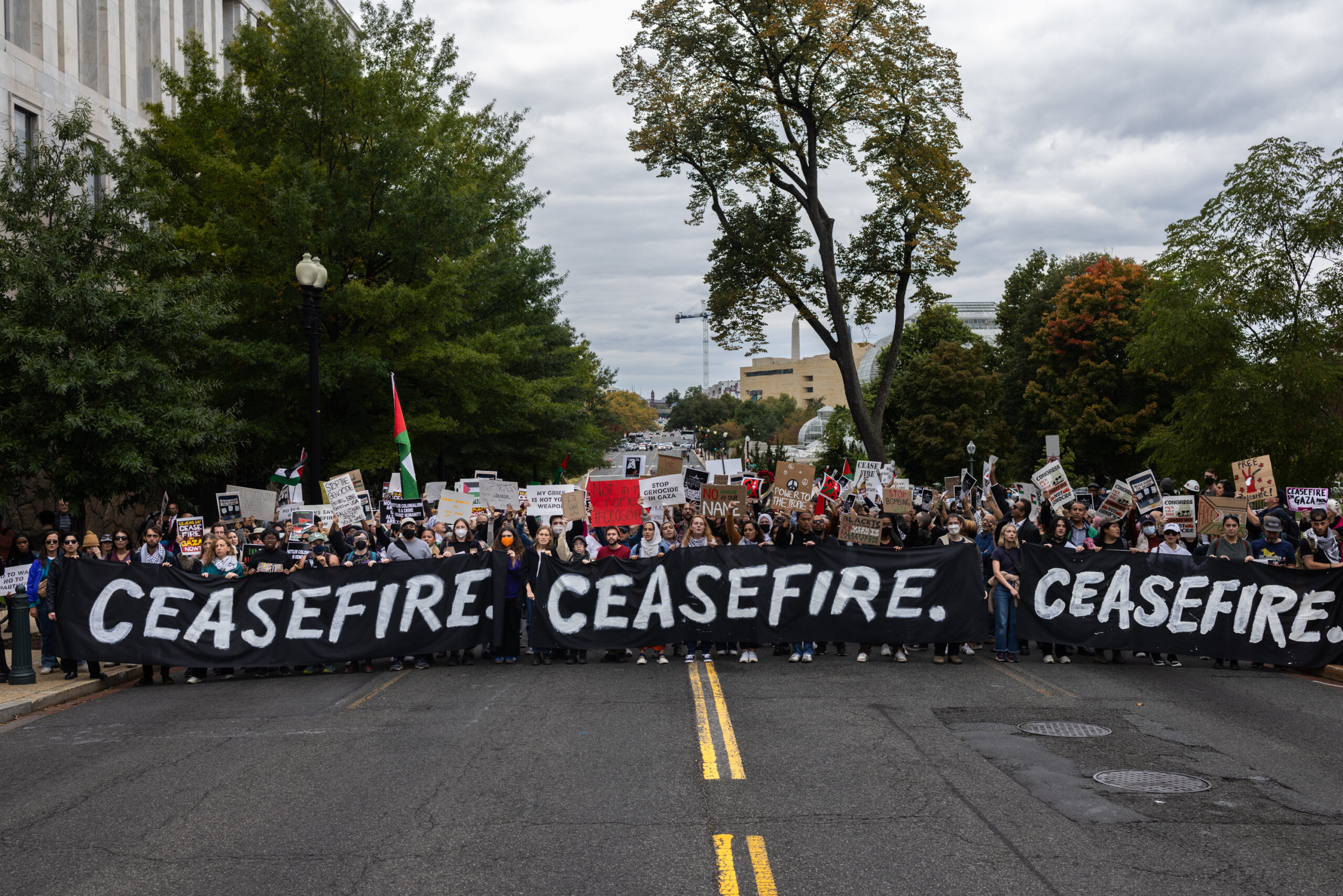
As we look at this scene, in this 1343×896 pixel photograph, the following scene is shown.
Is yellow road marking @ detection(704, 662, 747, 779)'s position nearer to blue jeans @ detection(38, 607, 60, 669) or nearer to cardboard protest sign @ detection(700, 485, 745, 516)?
cardboard protest sign @ detection(700, 485, 745, 516)

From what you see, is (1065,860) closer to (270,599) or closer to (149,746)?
(149,746)

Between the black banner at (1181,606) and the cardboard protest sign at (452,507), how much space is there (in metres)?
9.33

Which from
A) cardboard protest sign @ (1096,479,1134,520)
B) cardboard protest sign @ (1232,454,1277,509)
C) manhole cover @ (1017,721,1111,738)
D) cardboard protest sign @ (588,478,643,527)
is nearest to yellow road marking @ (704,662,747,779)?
manhole cover @ (1017,721,1111,738)

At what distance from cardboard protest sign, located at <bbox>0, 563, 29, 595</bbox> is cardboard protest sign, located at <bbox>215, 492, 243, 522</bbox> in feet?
16.5

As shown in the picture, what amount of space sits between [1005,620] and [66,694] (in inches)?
424

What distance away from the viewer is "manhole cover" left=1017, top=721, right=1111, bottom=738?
8.46 meters

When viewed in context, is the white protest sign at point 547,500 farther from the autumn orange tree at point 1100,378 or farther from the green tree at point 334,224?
the autumn orange tree at point 1100,378

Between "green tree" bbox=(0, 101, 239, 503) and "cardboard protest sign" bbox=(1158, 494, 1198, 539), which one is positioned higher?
"green tree" bbox=(0, 101, 239, 503)

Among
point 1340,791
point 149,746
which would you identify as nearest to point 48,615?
point 149,746

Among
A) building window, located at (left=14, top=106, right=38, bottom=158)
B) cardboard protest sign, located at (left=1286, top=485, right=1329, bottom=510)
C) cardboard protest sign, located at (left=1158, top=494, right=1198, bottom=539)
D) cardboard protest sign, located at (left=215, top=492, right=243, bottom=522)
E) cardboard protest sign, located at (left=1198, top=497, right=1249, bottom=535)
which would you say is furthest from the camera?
building window, located at (left=14, top=106, right=38, bottom=158)

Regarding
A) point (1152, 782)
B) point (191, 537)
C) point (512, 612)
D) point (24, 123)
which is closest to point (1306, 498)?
point (1152, 782)

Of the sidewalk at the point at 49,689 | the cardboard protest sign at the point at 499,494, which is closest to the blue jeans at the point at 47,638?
the sidewalk at the point at 49,689

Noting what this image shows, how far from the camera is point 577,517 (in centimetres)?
1662

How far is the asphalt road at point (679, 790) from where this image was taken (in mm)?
5430
